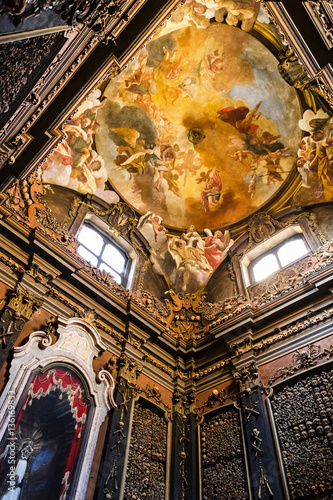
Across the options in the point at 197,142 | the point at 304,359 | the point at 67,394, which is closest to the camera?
the point at 67,394

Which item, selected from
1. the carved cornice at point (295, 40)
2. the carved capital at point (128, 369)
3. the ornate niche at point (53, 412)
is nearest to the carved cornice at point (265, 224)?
the carved capital at point (128, 369)

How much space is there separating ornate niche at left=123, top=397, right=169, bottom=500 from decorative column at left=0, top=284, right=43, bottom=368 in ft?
10.7

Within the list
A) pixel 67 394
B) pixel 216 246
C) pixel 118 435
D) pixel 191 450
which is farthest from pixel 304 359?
pixel 216 246

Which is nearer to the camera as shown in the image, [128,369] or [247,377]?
[247,377]

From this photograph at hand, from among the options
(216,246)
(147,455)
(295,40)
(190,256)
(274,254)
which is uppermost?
(216,246)

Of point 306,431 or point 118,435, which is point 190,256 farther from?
point 306,431

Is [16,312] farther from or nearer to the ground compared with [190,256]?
nearer to the ground

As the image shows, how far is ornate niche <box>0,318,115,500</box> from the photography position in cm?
629

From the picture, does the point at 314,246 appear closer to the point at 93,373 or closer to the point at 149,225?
the point at 149,225

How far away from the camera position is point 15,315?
725 cm

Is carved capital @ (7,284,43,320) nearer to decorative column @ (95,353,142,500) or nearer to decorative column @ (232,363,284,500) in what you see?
decorative column @ (95,353,142,500)

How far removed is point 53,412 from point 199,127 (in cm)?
998

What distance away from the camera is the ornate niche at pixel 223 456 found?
748 centimetres

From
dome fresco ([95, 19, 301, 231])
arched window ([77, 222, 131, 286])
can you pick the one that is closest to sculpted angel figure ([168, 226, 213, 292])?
dome fresco ([95, 19, 301, 231])
